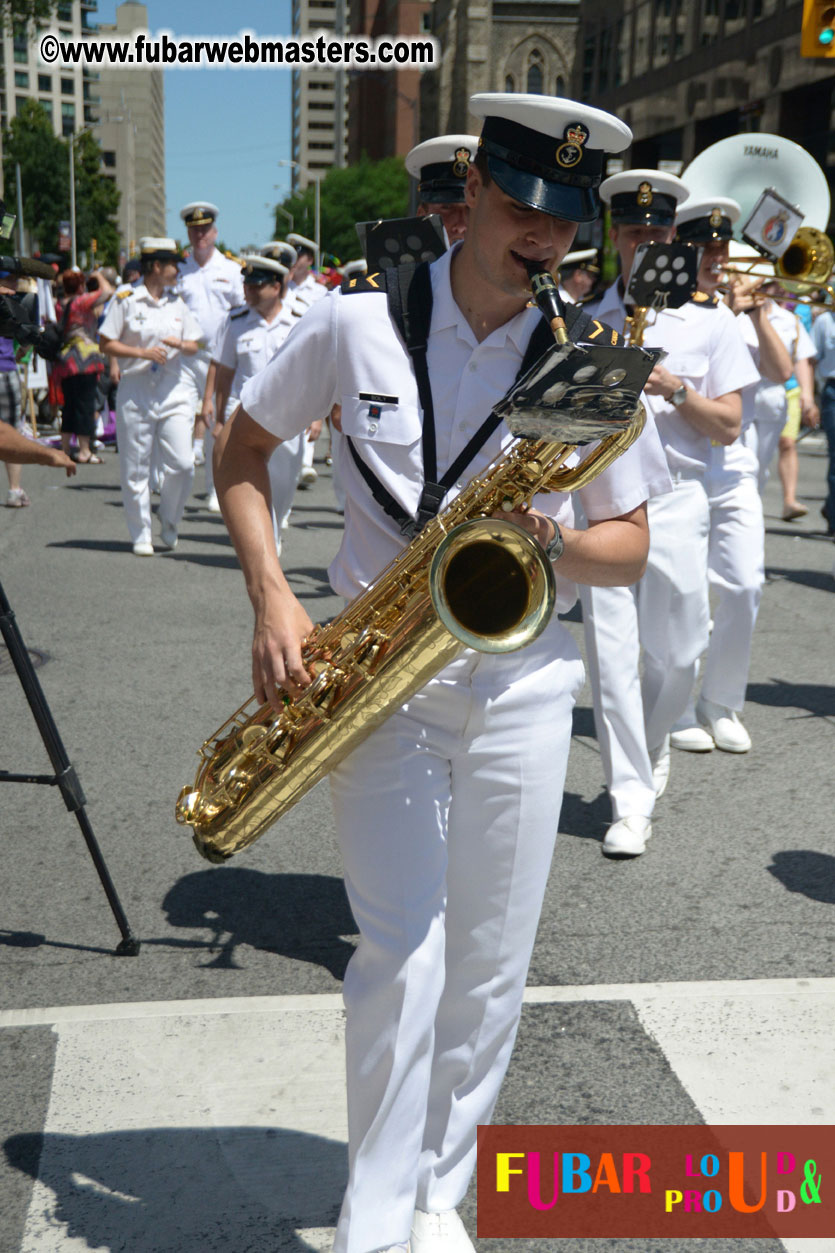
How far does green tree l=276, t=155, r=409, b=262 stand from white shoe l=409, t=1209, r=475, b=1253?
105 meters

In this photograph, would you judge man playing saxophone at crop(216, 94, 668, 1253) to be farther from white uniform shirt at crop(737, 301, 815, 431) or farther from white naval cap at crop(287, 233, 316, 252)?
white naval cap at crop(287, 233, 316, 252)

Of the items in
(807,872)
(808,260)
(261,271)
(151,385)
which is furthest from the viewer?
(151,385)

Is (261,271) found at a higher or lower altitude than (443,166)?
lower

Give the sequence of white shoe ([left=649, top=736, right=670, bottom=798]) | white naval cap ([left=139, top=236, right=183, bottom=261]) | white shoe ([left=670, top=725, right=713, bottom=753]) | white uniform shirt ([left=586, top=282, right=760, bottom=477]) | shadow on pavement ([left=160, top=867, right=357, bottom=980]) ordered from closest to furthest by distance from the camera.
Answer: shadow on pavement ([left=160, top=867, right=357, bottom=980])
white uniform shirt ([left=586, top=282, right=760, bottom=477])
white shoe ([left=649, top=736, right=670, bottom=798])
white shoe ([left=670, top=725, right=713, bottom=753])
white naval cap ([left=139, top=236, right=183, bottom=261])

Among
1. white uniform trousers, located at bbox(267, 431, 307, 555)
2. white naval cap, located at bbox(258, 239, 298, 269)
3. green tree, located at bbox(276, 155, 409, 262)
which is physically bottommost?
green tree, located at bbox(276, 155, 409, 262)

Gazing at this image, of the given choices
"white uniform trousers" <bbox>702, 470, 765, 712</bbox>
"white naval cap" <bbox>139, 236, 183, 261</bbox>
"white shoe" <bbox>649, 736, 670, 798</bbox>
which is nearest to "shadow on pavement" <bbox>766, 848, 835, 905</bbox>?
"white shoe" <bbox>649, 736, 670, 798</bbox>

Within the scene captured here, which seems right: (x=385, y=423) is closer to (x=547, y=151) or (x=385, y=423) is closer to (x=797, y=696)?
(x=547, y=151)

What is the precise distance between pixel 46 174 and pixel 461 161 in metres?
89.6

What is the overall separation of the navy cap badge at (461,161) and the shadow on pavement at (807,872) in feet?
9.11

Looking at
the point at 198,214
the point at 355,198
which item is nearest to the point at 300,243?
the point at 198,214

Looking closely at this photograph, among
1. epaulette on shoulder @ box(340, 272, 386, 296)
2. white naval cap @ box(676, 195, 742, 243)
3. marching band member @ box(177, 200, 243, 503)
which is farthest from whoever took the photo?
marching band member @ box(177, 200, 243, 503)

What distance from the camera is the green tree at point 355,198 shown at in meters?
106

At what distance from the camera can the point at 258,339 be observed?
10453 millimetres

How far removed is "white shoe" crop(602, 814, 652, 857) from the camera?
16.4ft
